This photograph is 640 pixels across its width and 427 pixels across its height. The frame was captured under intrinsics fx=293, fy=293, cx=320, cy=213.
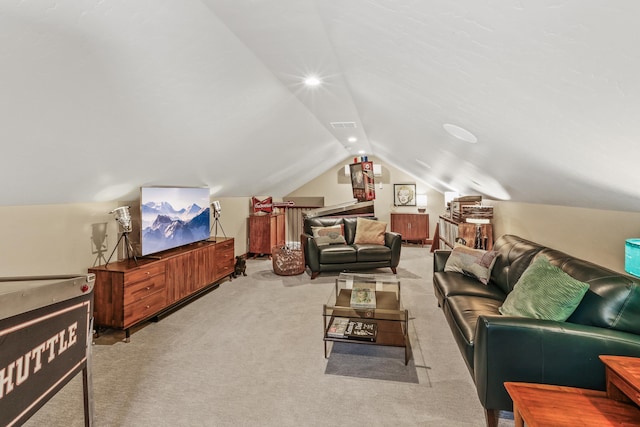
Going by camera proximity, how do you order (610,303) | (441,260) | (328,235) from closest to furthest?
(610,303), (441,260), (328,235)

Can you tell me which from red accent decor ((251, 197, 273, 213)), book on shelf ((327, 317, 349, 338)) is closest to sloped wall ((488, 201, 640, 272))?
book on shelf ((327, 317, 349, 338))

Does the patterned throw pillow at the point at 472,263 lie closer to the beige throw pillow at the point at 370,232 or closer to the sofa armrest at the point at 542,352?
the sofa armrest at the point at 542,352

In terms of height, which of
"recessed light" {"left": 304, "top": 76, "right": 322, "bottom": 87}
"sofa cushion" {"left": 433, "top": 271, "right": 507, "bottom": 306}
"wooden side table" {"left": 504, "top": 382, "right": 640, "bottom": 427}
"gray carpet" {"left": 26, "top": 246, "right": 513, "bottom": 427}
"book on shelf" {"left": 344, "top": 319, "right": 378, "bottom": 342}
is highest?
"recessed light" {"left": 304, "top": 76, "right": 322, "bottom": 87}

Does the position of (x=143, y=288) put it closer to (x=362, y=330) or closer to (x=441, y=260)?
(x=362, y=330)

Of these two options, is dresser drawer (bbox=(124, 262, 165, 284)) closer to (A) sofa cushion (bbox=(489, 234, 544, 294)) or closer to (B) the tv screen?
(B) the tv screen

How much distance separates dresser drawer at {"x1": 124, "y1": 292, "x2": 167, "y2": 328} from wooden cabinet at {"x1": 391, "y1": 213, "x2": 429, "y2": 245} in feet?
18.9

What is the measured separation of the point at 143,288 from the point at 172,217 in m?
0.96

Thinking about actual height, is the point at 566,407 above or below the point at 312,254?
below

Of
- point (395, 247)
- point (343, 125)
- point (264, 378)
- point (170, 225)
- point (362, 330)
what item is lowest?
point (264, 378)

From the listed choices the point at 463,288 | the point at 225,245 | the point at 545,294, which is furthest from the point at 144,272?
the point at 545,294

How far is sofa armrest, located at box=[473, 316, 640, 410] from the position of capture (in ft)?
5.00

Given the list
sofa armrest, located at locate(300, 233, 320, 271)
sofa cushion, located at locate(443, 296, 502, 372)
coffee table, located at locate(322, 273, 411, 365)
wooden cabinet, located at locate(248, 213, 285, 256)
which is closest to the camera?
sofa cushion, located at locate(443, 296, 502, 372)

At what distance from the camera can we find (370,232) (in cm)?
505

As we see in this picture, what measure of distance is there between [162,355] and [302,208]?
557 cm
